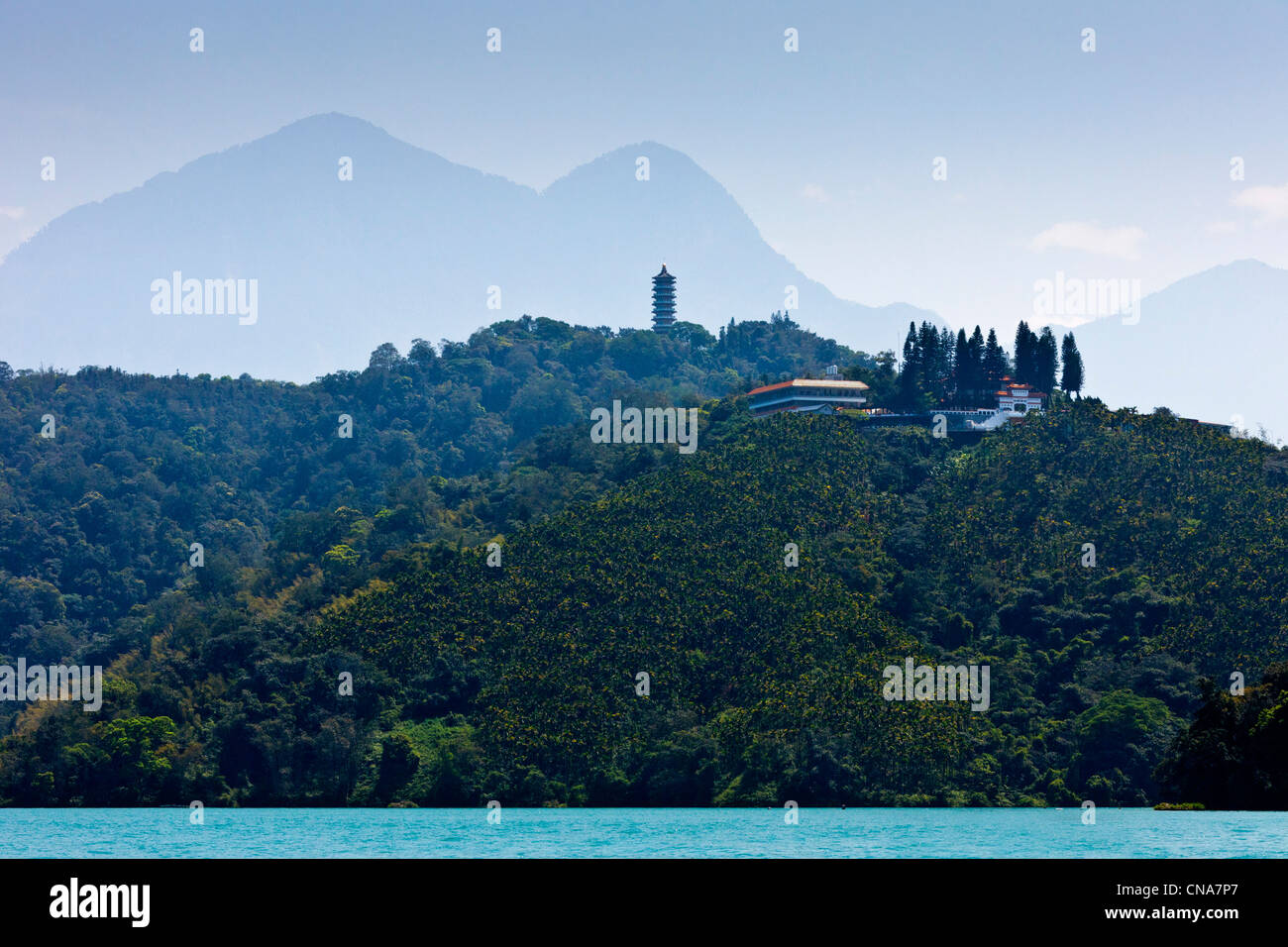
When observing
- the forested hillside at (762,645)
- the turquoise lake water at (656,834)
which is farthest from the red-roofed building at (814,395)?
the turquoise lake water at (656,834)

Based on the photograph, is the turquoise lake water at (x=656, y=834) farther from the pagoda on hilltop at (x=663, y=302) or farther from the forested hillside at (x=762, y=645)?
the pagoda on hilltop at (x=663, y=302)

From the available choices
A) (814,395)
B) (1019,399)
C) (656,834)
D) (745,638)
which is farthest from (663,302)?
(656,834)

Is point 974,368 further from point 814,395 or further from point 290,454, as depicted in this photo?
point 290,454

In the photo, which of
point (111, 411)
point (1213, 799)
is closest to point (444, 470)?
point (111, 411)

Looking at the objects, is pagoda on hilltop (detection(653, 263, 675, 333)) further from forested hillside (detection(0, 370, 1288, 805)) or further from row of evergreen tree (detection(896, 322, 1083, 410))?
forested hillside (detection(0, 370, 1288, 805))
